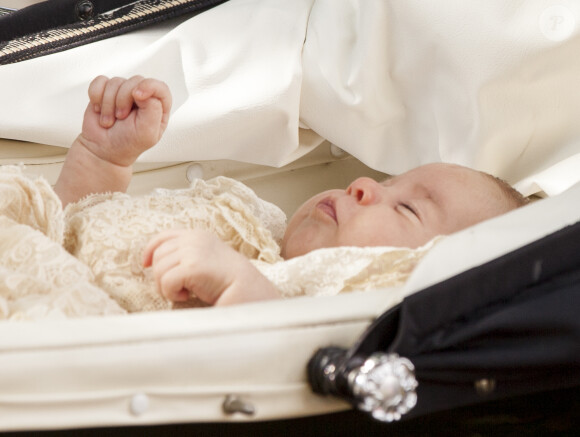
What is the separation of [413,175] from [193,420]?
20.6 inches

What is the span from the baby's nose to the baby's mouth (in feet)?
0.09

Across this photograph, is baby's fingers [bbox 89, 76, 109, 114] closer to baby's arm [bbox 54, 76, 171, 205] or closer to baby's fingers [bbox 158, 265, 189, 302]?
baby's arm [bbox 54, 76, 171, 205]

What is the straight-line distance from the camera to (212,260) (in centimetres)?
80

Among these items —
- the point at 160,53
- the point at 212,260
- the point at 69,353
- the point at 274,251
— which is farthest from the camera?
the point at 160,53

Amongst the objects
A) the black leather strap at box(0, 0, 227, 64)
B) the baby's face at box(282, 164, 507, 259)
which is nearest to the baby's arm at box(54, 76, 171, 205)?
the baby's face at box(282, 164, 507, 259)

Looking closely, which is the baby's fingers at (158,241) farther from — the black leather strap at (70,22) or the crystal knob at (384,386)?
the black leather strap at (70,22)

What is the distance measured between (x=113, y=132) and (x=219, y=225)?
0.61 feet

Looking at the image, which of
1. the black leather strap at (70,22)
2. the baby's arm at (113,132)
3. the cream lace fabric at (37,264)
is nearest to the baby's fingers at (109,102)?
the baby's arm at (113,132)

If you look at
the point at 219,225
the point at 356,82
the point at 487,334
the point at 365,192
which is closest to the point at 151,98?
the point at 219,225

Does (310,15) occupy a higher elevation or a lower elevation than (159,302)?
higher

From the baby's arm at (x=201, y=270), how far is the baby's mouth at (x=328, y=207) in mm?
201

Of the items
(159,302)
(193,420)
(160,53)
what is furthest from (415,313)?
(160,53)

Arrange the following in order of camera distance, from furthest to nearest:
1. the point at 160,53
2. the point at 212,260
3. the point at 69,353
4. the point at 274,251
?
1. the point at 160,53
2. the point at 274,251
3. the point at 212,260
4. the point at 69,353

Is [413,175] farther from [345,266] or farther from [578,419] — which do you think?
[578,419]
